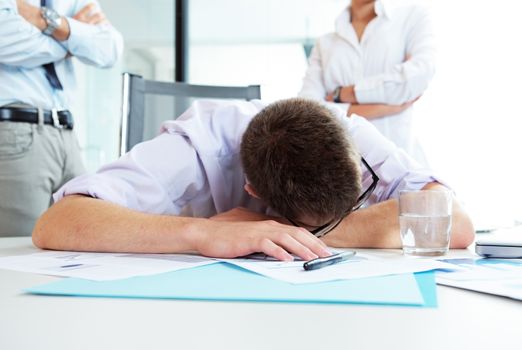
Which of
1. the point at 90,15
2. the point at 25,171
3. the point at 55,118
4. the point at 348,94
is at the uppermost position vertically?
the point at 90,15

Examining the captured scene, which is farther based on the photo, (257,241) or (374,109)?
(374,109)

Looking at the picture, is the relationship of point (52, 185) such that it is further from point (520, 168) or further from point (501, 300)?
point (520, 168)

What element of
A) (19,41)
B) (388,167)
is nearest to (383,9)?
(388,167)

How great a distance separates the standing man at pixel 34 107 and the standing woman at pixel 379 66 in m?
1.00

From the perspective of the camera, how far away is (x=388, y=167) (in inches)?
52.3

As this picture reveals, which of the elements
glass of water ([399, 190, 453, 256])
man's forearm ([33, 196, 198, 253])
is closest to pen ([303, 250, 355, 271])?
glass of water ([399, 190, 453, 256])

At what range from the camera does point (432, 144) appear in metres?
3.30

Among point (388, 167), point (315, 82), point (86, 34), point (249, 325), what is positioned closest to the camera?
point (249, 325)

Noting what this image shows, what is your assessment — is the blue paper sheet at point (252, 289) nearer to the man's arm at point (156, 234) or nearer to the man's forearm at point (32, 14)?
the man's arm at point (156, 234)

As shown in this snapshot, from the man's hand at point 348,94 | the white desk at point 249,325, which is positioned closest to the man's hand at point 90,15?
the man's hand at point 348,94

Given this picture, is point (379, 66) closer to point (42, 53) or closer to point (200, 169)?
point (200, 169)

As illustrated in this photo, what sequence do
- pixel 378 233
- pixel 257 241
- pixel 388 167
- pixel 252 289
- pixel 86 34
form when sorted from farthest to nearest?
pixel 86 34
pixel 388 167
pixel 378 233
pixel 257 241
pixel 252 289

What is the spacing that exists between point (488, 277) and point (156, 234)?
569mm

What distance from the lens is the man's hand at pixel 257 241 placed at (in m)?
0.88
